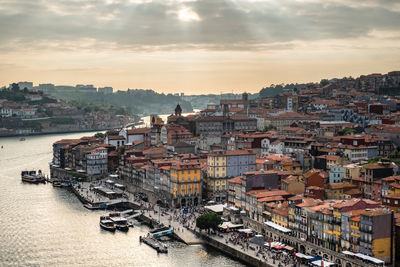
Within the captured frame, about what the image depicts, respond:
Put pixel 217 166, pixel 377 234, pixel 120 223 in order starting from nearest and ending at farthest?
pixel 377 234
pixel 120 223
pixel 217 166

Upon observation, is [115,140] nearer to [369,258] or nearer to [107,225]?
[107,225]

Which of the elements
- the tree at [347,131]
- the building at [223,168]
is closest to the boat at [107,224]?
the building at [223,168]

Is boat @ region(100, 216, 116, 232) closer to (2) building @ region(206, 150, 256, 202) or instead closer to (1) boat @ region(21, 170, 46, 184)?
(2) building @ region(206, 150, 256, 202)

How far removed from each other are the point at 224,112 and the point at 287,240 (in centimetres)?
4772

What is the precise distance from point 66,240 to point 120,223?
15.7 ft

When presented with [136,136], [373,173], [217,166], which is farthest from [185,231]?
[136,136]

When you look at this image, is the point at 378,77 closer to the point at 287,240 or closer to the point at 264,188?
the point at 264,188

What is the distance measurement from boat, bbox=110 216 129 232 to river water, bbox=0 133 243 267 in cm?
52

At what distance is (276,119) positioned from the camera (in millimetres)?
79812

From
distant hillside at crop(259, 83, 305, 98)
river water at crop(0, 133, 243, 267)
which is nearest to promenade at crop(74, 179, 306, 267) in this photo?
river water at crop(0, 133, 243, 267)

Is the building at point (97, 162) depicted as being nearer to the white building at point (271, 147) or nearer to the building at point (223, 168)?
the white building at point (271, 147)

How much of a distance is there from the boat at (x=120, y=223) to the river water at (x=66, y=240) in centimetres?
52

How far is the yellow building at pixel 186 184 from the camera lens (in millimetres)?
49375

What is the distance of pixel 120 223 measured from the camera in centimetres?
4528
